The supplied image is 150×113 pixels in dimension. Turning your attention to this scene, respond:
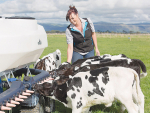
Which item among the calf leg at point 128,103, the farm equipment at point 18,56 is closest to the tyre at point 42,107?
the farm equipment at point 18,56

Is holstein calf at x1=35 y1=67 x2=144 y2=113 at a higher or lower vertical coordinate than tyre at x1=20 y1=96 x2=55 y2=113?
higher

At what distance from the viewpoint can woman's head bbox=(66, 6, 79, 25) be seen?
578 centimetres

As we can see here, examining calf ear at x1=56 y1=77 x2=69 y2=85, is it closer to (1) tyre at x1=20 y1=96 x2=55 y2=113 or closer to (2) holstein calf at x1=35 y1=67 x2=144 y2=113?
(2) holstein calf at x1=35 y1=67 x2=144 y2=113

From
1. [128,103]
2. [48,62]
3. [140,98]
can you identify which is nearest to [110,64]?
[140,98]

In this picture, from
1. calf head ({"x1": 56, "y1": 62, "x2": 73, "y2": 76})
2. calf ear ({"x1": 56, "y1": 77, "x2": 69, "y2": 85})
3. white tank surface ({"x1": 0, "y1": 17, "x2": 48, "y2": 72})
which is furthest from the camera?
calf head ({"x1": 56, "y1": 62, "x2": 73, "y2": 76})

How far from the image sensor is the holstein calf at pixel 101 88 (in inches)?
158

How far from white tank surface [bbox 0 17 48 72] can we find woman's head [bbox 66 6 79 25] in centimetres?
132

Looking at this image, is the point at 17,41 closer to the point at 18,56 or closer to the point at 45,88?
the point at 18,56

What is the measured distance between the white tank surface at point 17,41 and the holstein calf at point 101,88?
763mm

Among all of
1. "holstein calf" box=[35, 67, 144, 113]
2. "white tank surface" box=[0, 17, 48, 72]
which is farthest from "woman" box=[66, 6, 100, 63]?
"holstein calf" box=[35, 67, 144, 113]

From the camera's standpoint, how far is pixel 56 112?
16.7 ft

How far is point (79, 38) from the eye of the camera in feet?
21.1

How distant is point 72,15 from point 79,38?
0.93m

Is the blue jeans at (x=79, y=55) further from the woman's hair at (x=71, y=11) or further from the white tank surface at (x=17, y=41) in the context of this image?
the white tank surface at (x=17, y=41)
